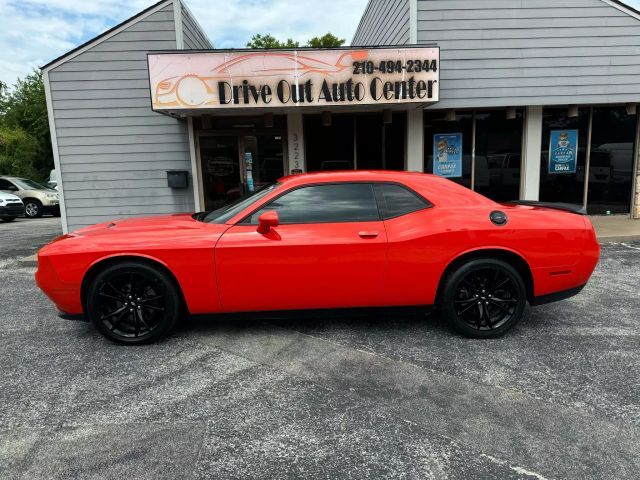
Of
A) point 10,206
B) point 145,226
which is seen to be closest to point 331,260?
point 145,226

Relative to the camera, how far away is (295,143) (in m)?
9.27

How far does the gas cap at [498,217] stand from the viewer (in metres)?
3.80

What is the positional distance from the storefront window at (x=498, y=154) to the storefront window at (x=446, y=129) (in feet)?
0.65

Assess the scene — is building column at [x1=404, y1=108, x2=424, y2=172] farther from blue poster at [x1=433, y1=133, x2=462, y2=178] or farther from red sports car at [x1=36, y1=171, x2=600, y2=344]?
red sports car at [x1=36, y1=171, x2=600, y2=344]

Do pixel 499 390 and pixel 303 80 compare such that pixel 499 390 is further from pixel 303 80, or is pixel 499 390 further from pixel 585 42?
pixel 585 42

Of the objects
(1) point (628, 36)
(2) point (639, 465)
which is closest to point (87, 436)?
(2) point (639, 465)

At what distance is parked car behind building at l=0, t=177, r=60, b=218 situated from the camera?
15.8 meters

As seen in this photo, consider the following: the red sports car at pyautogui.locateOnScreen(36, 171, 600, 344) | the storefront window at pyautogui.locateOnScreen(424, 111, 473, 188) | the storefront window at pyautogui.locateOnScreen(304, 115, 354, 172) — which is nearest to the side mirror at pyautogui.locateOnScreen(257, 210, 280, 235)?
the red sports car at pyautogui.locateOnScreen(36, 171, 600, 344)

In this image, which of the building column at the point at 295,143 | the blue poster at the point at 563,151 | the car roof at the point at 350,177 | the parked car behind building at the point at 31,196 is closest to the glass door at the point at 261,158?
the building column at the point at 295,143

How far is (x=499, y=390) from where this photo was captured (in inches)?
118

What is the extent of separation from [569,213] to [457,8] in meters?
6.04

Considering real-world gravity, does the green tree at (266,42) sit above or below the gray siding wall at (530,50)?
above

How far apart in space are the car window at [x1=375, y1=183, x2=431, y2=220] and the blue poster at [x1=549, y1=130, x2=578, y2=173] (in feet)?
23.8

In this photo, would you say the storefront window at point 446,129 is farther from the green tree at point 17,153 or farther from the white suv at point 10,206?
the green tree at point 17,153
